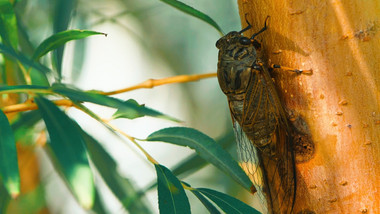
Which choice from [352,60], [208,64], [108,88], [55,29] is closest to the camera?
[352,60]

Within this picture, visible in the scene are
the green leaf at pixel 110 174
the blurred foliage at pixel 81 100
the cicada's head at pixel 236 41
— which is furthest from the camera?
the green leaf at pixel 110 174

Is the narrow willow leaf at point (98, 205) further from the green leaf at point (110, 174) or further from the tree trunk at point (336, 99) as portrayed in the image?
the tree trunk at point (336, 99)

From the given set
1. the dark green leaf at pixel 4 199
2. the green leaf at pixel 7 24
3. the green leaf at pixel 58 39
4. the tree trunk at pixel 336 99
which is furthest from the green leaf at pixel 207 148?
the dark green leaf at pixel 4 199

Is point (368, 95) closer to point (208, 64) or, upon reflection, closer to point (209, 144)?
point (209, 144)

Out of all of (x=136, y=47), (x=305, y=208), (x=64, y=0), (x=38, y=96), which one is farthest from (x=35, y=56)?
(x=136, y=47)

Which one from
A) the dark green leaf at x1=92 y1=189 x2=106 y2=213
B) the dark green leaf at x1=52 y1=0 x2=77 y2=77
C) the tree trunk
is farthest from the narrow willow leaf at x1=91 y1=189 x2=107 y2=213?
the tree trunk

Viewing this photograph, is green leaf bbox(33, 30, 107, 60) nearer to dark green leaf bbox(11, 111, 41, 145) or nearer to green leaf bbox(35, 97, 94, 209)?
green leaf bbox(35, 97, 94, 209)

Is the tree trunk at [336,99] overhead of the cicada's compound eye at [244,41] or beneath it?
beneath
